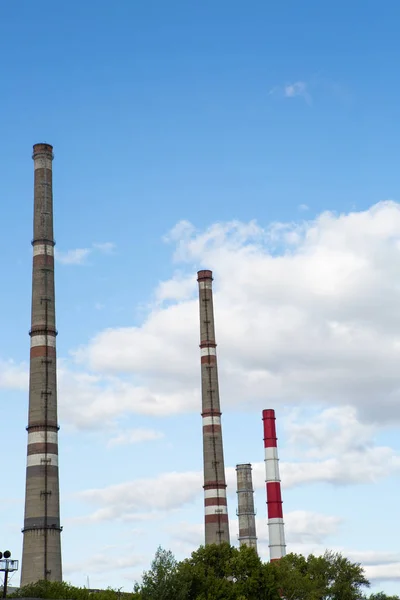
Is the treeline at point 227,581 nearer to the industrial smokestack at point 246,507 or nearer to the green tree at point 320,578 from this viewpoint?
the green tree at point 320,578

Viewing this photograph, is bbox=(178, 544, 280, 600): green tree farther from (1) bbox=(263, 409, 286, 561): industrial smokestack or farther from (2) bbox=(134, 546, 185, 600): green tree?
(1) bbox=(263, 409, 286, 561): industrial smokestack

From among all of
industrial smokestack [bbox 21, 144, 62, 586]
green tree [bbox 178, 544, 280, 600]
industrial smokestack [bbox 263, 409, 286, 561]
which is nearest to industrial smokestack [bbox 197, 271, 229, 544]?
industrial smokestack [bbox 263, 409, 286, 561]

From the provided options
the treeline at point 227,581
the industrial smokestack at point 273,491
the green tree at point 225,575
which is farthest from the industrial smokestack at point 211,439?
the green tree at point 225,575

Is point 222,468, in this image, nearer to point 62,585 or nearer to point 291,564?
point 291,564

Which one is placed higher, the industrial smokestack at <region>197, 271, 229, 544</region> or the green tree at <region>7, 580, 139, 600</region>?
the industrial smokestack at <region>197, 271, 229, 544</region>

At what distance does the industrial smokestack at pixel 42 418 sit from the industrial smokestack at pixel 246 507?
32.8 metres

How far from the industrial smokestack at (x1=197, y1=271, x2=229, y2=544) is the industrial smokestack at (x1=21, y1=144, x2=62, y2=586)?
21844mm

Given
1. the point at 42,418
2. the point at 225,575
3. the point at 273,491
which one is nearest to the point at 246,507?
the point at 273,491

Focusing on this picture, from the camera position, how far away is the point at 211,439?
7919cm

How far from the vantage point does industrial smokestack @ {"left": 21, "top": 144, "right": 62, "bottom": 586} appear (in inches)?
2276

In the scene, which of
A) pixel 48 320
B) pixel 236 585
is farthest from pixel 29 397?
pixel 236 585

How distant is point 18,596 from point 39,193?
30470 mm

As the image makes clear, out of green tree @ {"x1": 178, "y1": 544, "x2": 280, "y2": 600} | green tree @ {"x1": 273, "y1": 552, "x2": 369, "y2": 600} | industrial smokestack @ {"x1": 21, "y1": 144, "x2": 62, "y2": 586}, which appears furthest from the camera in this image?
green tree @ {"x1": 273, "y1": 552, "x2": 369, "y2": 600}

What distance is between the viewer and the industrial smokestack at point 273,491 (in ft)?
255
